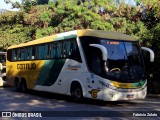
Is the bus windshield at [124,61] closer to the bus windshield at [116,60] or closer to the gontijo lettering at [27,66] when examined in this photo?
the bus windshield at [116,60]

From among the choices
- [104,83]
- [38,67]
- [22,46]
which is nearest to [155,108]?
[104,83]

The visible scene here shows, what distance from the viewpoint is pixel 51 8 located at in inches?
1071

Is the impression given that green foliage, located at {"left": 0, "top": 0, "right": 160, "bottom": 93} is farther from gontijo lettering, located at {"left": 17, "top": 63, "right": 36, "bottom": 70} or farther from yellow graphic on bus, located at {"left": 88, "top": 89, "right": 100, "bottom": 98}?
yellow graphic on bus, located at {"left": 88, "top": 89, "right": 100, "bottom": 98}

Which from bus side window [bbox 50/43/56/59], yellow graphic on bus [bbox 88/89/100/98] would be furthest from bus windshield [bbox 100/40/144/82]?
bus side window [bbox 50/43/56/59]

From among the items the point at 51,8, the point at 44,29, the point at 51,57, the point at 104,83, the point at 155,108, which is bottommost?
the point at 155,108

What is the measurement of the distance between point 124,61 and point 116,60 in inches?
14.8

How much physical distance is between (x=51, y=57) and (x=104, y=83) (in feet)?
14.3

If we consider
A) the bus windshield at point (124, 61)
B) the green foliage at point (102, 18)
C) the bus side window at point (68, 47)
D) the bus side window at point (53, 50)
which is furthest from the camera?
the green foliage at point (102, 18)

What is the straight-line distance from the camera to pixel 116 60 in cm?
1323

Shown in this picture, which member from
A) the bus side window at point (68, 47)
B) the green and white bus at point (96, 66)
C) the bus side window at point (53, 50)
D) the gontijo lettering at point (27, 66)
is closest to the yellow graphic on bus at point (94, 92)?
the green and white bus at point (96, 66)

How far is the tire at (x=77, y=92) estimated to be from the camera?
46.5ft

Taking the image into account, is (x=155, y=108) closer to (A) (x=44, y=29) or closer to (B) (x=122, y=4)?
(B) (x=122, y=4)

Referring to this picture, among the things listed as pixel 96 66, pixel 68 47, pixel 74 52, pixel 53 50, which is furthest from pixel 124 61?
pixel 53 50

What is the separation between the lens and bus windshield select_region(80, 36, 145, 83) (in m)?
13.0
